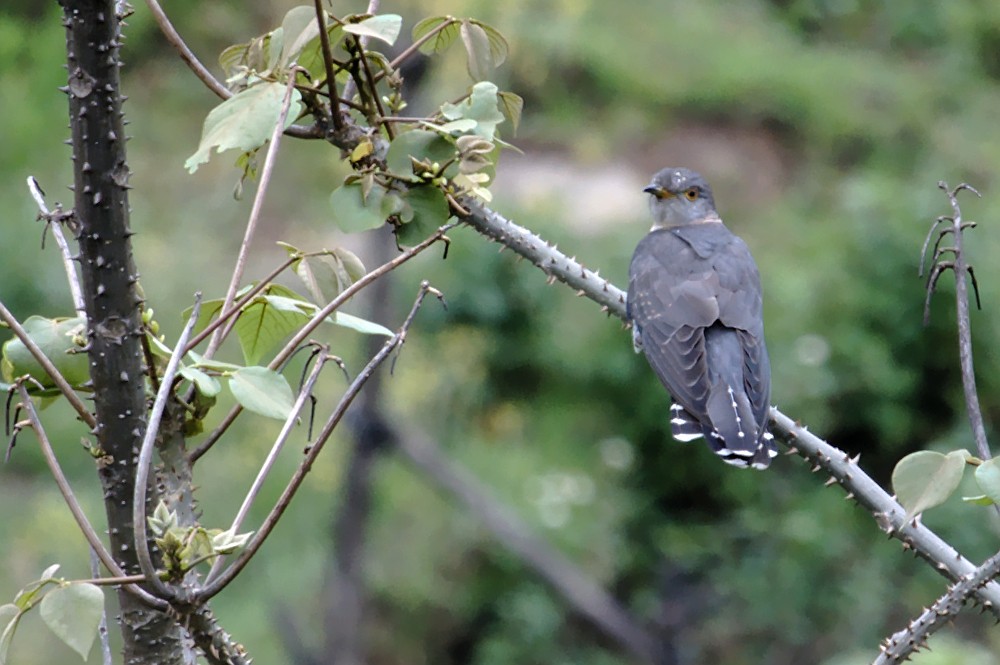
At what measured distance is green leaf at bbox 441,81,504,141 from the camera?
173 centimetres

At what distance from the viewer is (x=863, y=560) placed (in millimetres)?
6617

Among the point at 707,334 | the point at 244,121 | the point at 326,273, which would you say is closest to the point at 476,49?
the point at 326,273

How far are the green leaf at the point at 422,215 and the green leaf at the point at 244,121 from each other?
0.36 metres

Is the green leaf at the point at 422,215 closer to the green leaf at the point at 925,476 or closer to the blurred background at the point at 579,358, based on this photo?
the green leaf at the point at 925,476

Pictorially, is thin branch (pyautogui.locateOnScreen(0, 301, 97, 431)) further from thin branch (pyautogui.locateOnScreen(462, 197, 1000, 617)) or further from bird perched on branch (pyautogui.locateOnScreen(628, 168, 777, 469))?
bird perched on branch (pyautogui.locateOnScreen(628, 168, 777, 469))

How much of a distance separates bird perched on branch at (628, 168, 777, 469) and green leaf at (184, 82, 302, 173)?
156cm

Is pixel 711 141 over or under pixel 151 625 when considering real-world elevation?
over

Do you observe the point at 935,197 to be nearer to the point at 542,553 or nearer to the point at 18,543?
the point at 542,553

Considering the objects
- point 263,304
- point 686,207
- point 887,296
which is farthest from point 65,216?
point 887,296

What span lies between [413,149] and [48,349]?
571 millimetres

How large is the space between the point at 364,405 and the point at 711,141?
588 centimetres

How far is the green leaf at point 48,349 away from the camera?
151 centimetres

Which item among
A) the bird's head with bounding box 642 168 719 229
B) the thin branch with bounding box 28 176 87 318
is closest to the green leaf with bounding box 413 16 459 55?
the thin branch with bounding box 28 176 87 318

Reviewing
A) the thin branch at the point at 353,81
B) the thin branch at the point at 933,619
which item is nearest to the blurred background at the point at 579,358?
the thin branch at the point at 353,81
